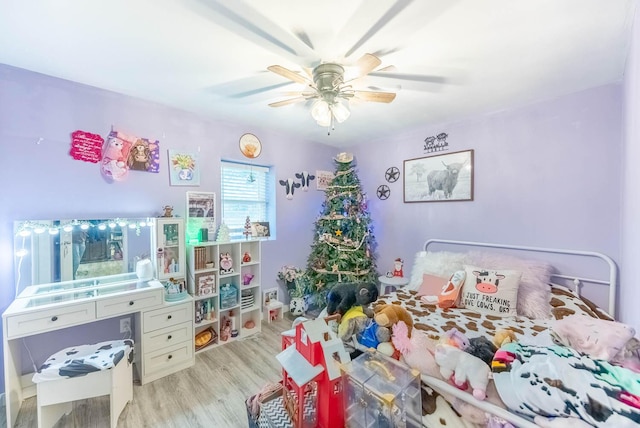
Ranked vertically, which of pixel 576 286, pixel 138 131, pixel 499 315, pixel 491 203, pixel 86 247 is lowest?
pixel 499 315

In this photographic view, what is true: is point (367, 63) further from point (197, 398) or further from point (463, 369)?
point (197, 398)

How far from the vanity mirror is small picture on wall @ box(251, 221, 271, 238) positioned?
1.12 metres

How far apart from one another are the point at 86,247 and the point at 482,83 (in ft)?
11.7

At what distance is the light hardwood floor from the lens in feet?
5.69

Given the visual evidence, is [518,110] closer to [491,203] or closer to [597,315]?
[491,203]

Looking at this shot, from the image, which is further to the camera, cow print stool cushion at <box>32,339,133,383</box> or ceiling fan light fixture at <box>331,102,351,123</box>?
ceiling fan light fixture at <box>331,102,351,123</box>

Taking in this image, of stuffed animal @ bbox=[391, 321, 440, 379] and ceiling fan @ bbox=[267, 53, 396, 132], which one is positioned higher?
ceiling fan @ bbox=[267, 53, 396, 132]

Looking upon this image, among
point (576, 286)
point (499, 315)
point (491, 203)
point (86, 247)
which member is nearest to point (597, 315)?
point (576, 286)

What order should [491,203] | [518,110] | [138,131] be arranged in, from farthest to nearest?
[491,203]
[518,110]
[138,131]

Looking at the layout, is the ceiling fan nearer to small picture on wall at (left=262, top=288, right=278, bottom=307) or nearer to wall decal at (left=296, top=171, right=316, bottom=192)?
wall decal at (left=296, top=171, right=316, bottom=192)

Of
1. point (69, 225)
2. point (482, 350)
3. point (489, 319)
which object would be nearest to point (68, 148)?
point (69, 225)

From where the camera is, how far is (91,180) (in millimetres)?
2188

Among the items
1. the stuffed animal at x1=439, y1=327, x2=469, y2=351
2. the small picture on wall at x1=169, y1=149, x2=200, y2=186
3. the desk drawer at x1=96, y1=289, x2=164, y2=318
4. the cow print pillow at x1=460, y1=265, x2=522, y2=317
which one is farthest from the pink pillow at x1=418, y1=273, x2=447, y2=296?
the small picture on wall at x1=169, y1=149, x2=200, y2=186

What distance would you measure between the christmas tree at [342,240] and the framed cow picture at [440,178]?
693 millimetres
